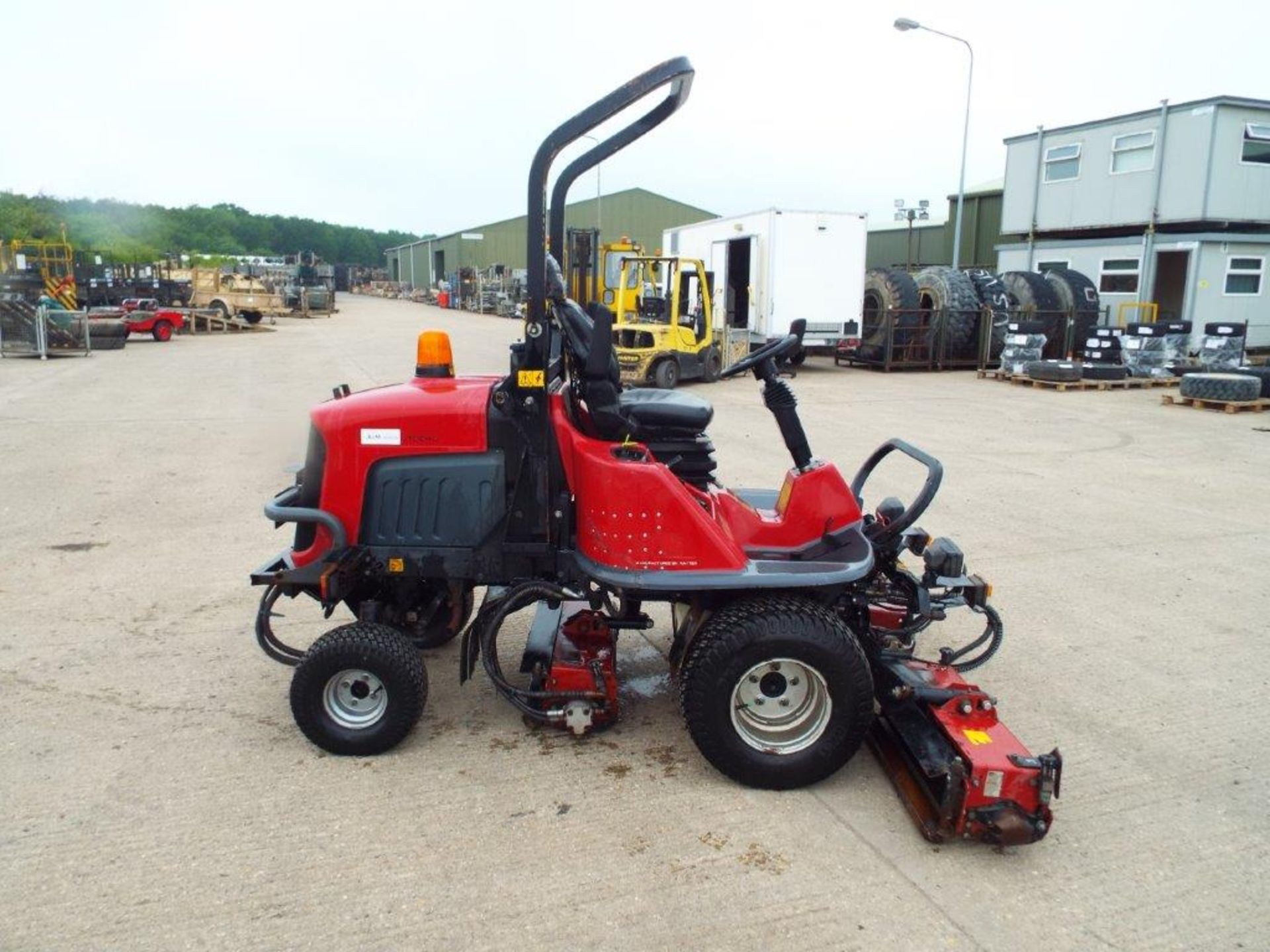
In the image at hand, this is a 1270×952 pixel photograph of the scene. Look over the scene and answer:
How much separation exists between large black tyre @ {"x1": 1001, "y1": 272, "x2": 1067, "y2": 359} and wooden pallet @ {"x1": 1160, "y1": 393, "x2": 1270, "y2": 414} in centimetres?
502

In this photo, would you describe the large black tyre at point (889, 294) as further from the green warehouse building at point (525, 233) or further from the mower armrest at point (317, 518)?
Result: the green warehouse building at point (525, 233)

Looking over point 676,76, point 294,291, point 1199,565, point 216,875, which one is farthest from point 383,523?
point 294,291

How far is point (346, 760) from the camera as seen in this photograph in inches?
139

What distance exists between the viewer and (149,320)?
2397 centimetres

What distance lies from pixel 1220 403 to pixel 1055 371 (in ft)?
9.79

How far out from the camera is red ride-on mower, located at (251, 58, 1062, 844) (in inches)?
129

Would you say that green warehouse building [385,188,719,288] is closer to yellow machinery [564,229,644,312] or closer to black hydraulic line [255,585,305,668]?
yellow machinery [564,229,644,312]

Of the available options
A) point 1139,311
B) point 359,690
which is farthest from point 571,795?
point 1139,311

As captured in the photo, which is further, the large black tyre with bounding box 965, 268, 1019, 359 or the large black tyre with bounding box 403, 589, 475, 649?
the large black tyre with bounding box 965, 268, 1019, 359

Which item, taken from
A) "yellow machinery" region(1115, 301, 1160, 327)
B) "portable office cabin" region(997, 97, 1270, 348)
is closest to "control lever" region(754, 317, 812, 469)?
"yellow machinery" region(1115, 301, 1160, 327)

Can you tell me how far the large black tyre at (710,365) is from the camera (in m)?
15.8

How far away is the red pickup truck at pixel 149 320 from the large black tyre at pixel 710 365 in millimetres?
15533

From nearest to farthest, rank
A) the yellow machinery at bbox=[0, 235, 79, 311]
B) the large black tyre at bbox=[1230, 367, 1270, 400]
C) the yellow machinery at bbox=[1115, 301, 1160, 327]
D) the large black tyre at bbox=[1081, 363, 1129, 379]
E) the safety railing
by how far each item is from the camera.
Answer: the large black tyre at bbox=[1230, 367, 1270, 400] < the large black tyre at bbox=[1081, 363, 1129, 379] < the safety railing < the yellow machinery at bbox=[1115, 301, 1160, 327] < the yellow machinery at bbox=[0, 235, 79, 311]

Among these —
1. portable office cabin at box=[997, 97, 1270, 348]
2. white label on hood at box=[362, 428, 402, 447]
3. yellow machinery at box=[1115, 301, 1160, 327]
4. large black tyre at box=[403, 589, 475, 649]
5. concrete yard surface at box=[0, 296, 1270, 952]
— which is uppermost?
portable office cabin at box=[997, 97, 1270, 348]
